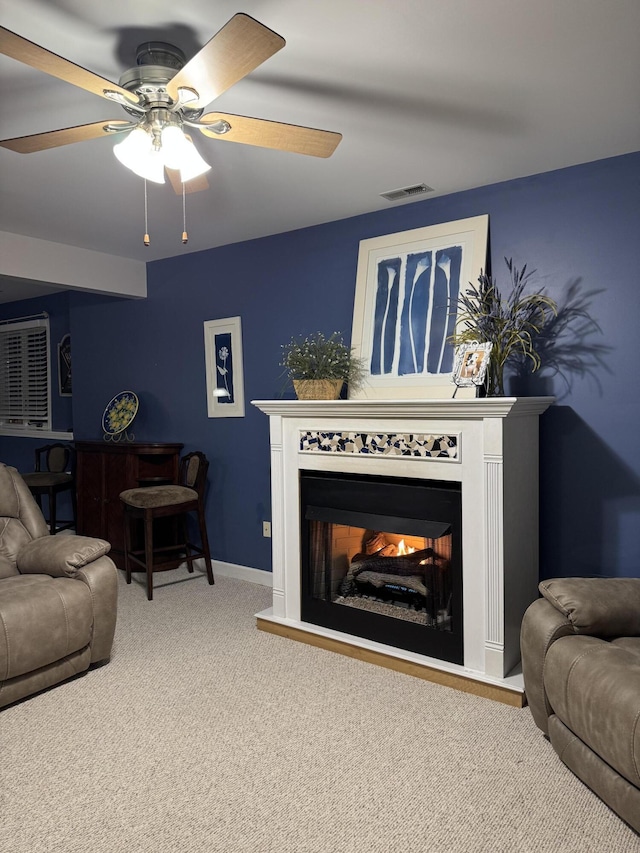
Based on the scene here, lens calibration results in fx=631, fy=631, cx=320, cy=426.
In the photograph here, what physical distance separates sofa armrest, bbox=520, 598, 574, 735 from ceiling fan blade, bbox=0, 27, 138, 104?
7.48ft

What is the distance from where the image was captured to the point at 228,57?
1.64 meters

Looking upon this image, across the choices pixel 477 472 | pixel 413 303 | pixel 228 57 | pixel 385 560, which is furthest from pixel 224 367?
pixel 228 57

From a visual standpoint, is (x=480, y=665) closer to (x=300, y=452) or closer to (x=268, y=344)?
(x=300, y=452)

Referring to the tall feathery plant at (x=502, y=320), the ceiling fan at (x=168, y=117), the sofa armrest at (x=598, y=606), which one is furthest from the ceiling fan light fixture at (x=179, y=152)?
the sofa armrest at (x=598, y=606)

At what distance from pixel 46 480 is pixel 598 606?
4.67 metres

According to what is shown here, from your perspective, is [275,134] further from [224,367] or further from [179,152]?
[224,367]

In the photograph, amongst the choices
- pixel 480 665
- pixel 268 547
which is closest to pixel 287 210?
pixel 268 547

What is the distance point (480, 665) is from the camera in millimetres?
2840

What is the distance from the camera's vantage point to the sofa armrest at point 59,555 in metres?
3.06

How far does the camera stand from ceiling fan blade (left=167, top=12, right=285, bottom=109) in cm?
151

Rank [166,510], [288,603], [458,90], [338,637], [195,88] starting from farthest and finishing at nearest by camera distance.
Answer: [166,510] < [288,603] < [338,637] < [458,90] < [195,88]

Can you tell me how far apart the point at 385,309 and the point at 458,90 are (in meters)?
1.49

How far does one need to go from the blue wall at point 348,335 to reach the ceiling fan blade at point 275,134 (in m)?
1.45

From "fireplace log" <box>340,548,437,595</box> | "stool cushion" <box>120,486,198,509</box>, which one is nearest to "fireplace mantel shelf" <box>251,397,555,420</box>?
"fireplace log" <box>340,548,437,595</box>
